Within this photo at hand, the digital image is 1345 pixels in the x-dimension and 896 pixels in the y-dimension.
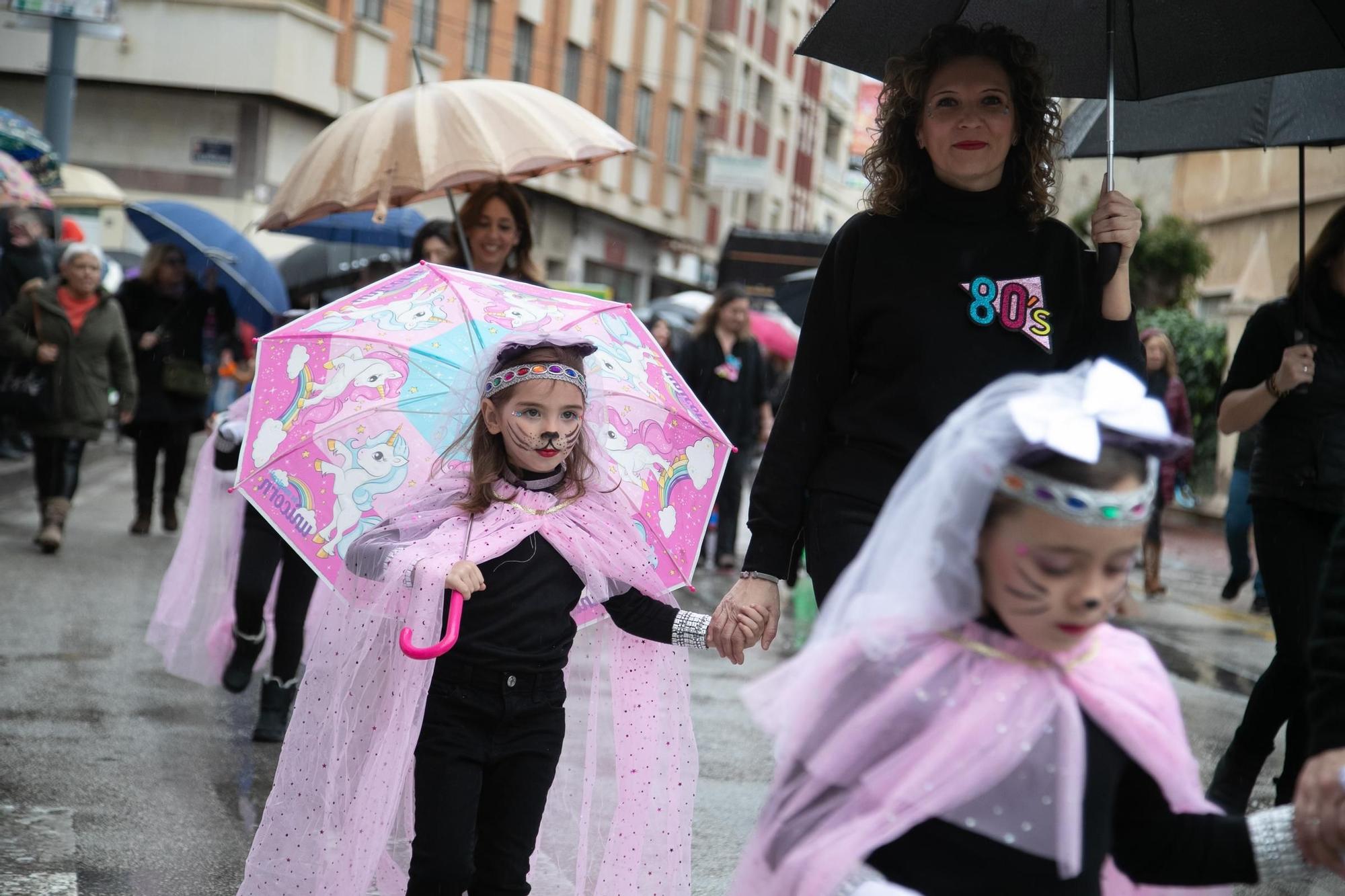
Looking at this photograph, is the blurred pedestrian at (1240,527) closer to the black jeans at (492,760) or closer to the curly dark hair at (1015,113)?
the curly dark hair at (1015,113)

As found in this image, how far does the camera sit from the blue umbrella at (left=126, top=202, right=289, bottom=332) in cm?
1181

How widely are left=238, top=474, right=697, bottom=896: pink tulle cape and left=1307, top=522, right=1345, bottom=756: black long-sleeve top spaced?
5.68 feet

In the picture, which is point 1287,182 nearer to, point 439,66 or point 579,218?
point 439,66

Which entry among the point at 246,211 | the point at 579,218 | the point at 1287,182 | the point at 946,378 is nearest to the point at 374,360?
the point at 946,378

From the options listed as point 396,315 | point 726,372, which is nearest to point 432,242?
point 396,315

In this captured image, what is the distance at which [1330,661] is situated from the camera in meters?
2.84

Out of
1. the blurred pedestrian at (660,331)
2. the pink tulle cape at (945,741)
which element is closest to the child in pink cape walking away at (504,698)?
the pink tulle cape at (945,741)

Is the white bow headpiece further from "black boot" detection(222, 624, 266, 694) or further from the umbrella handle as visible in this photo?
"black boot" detection(222, 624, 266, 694)

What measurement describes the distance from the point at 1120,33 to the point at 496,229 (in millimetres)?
2702

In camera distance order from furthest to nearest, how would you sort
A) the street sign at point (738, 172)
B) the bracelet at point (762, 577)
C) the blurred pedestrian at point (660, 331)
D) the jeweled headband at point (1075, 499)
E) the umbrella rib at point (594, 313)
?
the street sign at point (738, 172)
the blurred pedestrian at point (660, 331)
the umbrella rib at point (594, 313)
the bracelet at point (762, 577)
the jeweled headband at point (1075, 499)

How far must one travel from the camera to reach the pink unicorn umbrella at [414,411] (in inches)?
174

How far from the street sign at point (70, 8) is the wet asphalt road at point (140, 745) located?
804cm

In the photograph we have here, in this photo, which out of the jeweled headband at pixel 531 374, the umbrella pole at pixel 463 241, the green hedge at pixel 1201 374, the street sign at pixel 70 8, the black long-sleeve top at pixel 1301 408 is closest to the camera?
the jeweled headband at pixel 531 374

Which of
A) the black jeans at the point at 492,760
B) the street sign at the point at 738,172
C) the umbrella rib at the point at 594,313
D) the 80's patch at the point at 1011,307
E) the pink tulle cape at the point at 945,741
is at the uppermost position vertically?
the street sign at the point at 738,172
